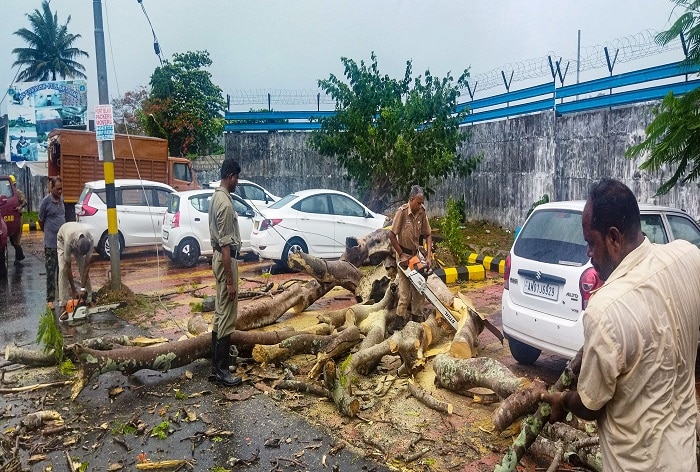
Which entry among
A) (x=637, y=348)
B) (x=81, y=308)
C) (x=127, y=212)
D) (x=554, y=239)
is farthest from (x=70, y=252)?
(x=637, y=348)

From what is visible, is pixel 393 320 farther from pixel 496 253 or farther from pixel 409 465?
pixel 496 253

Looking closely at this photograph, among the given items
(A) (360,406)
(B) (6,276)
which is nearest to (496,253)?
(A) (360,406)

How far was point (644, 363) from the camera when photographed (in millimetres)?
2230

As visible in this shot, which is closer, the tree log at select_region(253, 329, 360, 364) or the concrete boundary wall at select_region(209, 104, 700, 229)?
the tree log at select_region(253, 329, 360, 364)

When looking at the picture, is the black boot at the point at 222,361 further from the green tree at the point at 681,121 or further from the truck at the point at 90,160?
the truck at the point at 90,160

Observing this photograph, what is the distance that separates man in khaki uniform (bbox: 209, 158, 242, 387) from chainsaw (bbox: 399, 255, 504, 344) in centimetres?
226

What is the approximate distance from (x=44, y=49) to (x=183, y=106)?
27153 millimetres

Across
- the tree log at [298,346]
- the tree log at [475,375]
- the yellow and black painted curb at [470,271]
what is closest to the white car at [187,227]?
the yellow and black painted curb at [470,271]

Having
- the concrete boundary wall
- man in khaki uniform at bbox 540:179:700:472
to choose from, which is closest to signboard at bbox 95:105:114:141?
man in khaki uniform at bbox 540:179:700:472

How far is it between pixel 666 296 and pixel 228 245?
4.58 meters

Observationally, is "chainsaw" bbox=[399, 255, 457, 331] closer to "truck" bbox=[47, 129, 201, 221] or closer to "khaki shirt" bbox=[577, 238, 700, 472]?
"khaki shirt" bbox=[577, 238, 700, 472]

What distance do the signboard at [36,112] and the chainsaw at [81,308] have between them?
23.7 m

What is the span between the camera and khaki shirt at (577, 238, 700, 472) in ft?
7.23

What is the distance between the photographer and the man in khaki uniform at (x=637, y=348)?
221 centimetres
